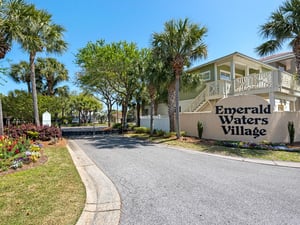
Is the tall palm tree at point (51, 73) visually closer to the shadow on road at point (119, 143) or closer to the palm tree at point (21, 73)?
the palm tree at point (21, 73)

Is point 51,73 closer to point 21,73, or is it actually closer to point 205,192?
point 21,73

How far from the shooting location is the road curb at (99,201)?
130 inches

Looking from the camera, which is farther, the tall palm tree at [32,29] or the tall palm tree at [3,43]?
the tall palm tree at [32,29]

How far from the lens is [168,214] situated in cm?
349

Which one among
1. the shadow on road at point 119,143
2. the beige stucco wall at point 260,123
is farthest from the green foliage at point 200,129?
the shadow on road at point 119,143

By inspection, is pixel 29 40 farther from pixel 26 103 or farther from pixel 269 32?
pixel 269 32

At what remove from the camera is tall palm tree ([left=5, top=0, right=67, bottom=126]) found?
9302 millimetres

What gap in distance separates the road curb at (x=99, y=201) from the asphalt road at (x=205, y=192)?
0.55 ft

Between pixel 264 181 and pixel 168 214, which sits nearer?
pixel 168 214

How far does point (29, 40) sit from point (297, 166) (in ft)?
45.5

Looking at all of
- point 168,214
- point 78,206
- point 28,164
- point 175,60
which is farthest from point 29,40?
point 168,214

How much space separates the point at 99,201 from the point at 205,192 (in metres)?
2.42

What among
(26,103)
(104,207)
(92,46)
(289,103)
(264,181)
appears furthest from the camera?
(92,46)

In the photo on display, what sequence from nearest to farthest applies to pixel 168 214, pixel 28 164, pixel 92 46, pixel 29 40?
pixel 168 214
pixel 28 164
pixel 29 40
pixel 92 46
